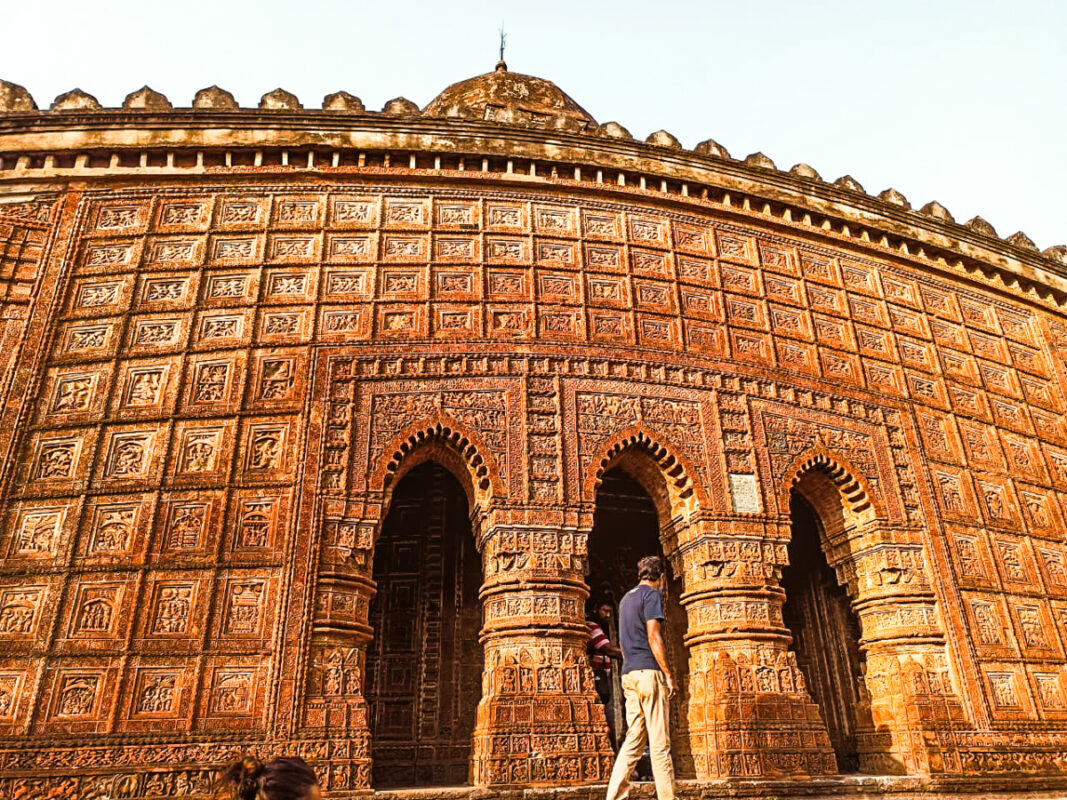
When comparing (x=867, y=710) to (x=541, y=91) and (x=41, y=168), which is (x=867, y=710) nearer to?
(x=41, y=168)

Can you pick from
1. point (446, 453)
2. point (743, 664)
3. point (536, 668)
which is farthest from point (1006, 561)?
point (446, 453)

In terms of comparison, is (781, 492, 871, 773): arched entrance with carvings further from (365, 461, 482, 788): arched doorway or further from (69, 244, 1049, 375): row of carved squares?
(365, 461, 482, 788): arched doorway

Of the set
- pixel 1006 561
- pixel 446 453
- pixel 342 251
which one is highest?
pixel 342 251

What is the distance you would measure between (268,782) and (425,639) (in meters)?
8.56

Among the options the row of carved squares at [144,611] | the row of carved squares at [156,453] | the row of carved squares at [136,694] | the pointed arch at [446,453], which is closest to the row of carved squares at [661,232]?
the row of carved squares at [156,453]

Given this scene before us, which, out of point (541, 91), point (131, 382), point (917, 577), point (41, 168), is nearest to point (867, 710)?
point (917, 577)

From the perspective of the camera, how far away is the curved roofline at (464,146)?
10.7m

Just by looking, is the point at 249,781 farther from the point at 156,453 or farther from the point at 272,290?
the point at 272,290

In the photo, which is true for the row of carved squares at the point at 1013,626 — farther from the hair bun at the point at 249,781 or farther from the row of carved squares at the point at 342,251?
the hair bun at the point at 249,781

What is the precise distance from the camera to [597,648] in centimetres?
954

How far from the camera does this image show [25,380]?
9289 millimetres

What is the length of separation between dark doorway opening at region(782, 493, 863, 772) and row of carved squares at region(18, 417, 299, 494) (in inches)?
294

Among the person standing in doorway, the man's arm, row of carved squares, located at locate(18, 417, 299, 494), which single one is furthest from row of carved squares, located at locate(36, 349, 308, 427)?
the man's arm

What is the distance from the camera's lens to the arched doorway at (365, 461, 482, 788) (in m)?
9.95
